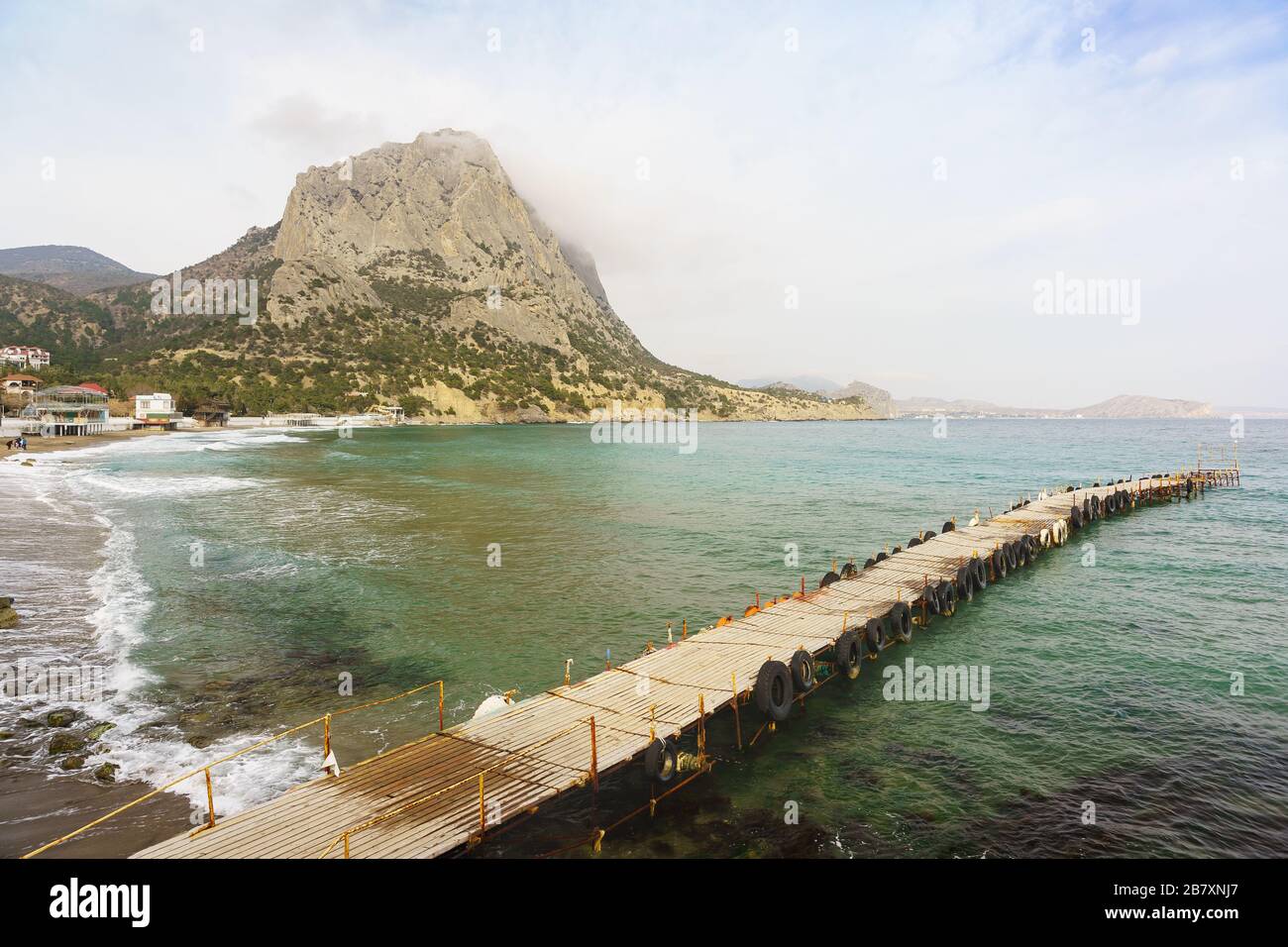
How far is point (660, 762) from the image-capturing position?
580 inches

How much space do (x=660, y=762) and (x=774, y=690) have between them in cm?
529

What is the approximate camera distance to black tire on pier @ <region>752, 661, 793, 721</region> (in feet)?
60.1

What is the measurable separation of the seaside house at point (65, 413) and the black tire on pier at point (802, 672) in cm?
12523

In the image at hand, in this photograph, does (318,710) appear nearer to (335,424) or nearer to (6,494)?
(6,494)

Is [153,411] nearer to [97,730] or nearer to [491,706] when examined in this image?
[97,730]

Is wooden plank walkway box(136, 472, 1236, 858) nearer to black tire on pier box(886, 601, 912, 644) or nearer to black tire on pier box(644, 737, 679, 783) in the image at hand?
black tire on pier box(644, 737, 679, 783)

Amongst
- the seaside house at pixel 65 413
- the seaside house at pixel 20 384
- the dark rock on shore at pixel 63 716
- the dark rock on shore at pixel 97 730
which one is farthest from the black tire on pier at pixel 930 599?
the seaside house at pixel 20 384

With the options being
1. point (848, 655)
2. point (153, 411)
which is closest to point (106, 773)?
point (848, 655)

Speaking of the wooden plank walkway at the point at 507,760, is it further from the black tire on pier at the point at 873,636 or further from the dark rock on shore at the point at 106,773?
the dark rock on shore at the point at 106,773

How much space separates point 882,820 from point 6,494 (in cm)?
6312
